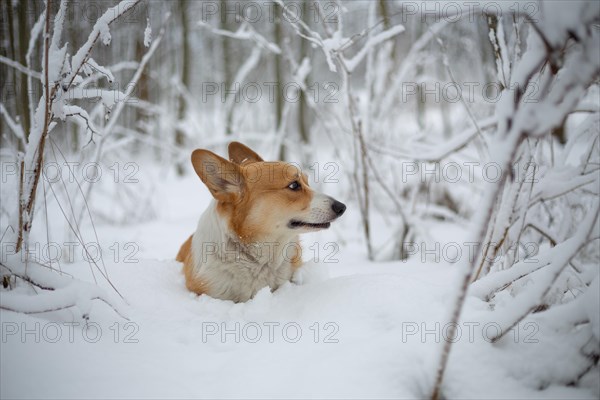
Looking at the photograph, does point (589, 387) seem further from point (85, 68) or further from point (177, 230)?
point (177, 230)

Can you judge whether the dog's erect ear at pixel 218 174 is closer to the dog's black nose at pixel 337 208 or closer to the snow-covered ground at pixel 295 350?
the dog's black nose at pixel 337 208

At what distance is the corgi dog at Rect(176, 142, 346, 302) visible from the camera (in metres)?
2.58

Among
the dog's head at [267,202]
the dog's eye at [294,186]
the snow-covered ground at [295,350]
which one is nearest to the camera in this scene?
the snow-covered ground at [295,350]

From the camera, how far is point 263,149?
8617 mm

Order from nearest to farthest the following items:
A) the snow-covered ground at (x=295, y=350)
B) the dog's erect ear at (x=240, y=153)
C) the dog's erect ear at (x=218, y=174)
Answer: the snow-covered ground at (x=295, y=350)
the dog's erect ear at (x=218, y=174)
the dog's erect ear at (x=240, y=153)

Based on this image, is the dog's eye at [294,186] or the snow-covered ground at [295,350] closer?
the snow-covered ground at [295,350]

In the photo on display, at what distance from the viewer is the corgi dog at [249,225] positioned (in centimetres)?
258

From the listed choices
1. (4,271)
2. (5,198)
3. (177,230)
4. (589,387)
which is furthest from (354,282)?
(177,230)

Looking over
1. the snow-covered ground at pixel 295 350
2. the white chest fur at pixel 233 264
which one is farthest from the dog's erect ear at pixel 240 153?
the snow-covered ground at pixel 295 350

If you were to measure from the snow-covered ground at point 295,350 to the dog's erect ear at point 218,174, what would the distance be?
767 mm

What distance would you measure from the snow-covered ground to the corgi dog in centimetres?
31

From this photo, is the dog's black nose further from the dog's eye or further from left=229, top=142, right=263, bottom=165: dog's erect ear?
left=229, top=142, right=263, bottom=165: dog's erect ear

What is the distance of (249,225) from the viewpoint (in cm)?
268

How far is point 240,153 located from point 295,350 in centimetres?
201
